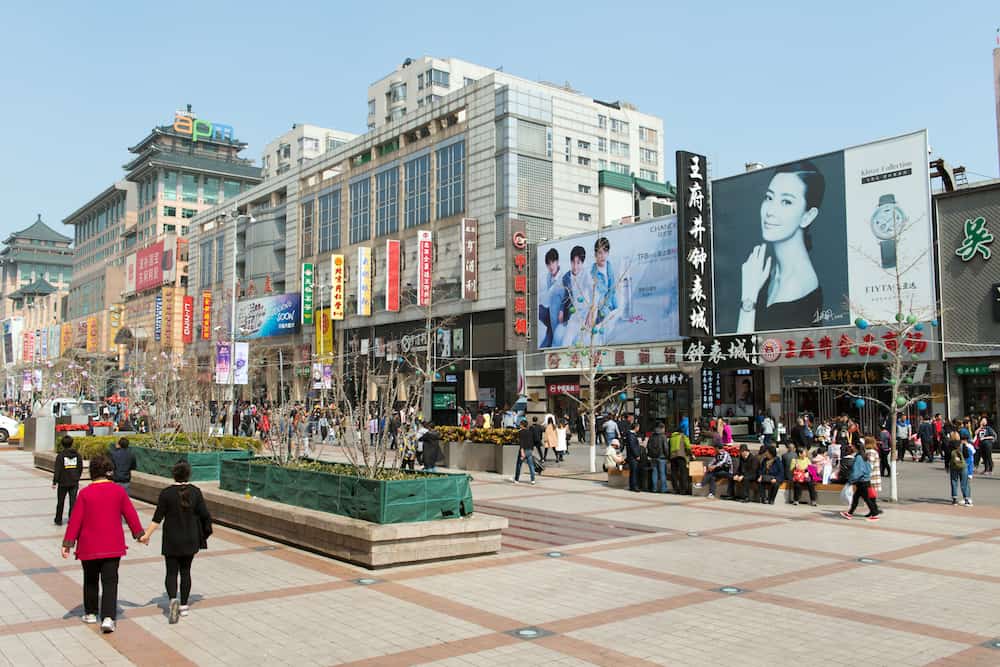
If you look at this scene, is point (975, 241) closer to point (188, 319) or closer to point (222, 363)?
point (222, 363)

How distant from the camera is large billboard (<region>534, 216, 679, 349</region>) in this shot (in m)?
40.7

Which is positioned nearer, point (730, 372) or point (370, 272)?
point (730, 372)

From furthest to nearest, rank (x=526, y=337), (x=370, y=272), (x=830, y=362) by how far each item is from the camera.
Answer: (x=370, y=272) < (x=526, y=337) < (x=830, y=362)

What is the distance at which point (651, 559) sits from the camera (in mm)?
11828

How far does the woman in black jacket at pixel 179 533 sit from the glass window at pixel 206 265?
264 feet

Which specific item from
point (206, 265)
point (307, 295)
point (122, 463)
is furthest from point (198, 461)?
point (206, 265)

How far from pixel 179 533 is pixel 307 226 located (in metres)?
62.4

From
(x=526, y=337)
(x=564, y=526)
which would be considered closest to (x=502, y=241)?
(x=526, y=337)

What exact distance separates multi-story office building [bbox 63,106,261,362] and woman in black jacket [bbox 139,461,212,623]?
288 feet

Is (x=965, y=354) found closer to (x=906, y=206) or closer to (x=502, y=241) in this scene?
(x=906, y=206)

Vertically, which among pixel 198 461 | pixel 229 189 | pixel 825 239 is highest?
pixel 229 189

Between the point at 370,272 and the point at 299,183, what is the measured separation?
50.1ft

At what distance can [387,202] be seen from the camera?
5903 cm

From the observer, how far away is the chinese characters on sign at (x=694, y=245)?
38.3 metres
